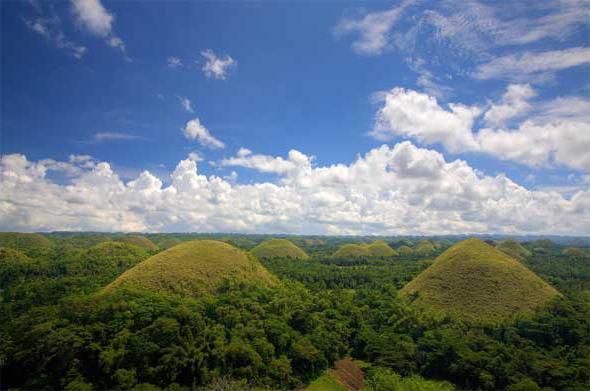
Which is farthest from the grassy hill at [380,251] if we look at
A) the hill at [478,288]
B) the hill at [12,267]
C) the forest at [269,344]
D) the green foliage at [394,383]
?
the hill at [12,267]

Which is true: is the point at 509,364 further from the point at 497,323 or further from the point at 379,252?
the point at 379,252

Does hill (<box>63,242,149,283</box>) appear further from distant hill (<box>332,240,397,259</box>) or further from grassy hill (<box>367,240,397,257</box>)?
grassy hill (<box>367,240,397,257</box>)

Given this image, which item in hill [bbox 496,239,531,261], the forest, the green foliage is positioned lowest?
the green foliage

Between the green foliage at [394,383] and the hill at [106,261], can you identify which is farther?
the hill at [106,261]

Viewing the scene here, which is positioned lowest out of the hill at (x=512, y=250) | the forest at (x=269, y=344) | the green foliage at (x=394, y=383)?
the green foliage at (x=394, y=383)

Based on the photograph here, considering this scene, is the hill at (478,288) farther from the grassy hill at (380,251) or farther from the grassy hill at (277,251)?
the grassy hill at (380,251)

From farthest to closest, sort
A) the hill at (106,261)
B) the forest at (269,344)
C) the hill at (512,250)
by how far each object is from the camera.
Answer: the hill at (512,250), the hill at (106,261), the forest at (269,344)

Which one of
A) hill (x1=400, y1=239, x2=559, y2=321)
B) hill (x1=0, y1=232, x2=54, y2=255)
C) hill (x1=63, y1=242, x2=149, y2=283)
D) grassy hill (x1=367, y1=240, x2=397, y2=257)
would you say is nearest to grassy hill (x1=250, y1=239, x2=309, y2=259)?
grassy hill (x1=367, y1=240, x2=397, y2=257)
